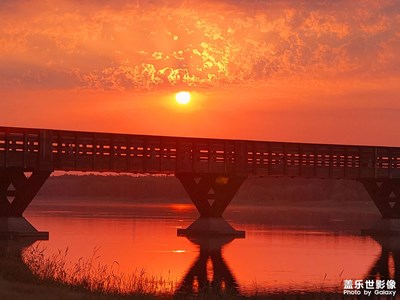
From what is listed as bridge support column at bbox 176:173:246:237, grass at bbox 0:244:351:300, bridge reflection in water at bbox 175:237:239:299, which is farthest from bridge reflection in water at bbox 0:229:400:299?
bridge support column at bbox 176:173:246:237

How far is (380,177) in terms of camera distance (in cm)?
7762

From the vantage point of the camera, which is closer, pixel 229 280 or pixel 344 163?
pixel 229 280

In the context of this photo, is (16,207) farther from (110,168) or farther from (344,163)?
(344,163)

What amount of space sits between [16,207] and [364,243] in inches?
962

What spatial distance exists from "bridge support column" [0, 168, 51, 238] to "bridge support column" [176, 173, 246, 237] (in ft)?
41.6

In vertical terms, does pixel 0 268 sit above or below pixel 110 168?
below

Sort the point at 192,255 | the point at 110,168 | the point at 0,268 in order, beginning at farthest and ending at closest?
the point at 110,168 < the point at 192,255 < the point at 0,268

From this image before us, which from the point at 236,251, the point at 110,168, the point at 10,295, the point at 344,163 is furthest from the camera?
the point at 344,163

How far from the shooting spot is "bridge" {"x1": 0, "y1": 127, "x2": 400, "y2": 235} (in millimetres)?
58781

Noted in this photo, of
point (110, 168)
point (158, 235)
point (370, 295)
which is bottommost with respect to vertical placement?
point (370, 295)

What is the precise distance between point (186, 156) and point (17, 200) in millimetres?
14599

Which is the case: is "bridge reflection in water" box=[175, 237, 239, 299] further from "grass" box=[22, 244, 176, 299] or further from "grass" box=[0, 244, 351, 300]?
"grass" box=[22, 244, 176, 299]

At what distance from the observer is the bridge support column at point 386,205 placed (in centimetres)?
7712

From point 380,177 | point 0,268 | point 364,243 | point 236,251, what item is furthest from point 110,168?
point 0,268
